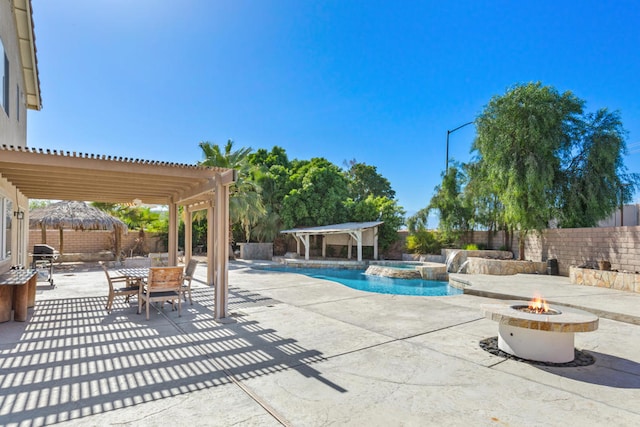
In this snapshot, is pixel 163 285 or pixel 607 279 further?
pixel 607 279

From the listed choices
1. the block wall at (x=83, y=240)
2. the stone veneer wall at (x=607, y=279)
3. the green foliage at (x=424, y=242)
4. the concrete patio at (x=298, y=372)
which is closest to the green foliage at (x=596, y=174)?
the stone veneer wall at (x=607, y=279)

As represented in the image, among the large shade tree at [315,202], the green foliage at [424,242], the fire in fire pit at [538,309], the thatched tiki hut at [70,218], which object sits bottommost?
the fire in fire pit at [538,309]

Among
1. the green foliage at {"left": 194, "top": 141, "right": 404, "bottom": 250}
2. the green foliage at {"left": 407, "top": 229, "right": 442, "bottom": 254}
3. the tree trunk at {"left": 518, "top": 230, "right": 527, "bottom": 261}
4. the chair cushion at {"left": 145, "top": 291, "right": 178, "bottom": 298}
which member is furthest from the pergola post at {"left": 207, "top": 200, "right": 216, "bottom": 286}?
the green foliage at {"left": 407, "top": 229, "right": 442, "bottom": 254}

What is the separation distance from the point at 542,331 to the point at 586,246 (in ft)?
37.3

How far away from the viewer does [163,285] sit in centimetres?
652

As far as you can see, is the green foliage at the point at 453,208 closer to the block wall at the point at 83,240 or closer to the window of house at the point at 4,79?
the block wall at the point at 83,240

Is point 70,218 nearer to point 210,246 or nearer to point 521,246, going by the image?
point 210,246

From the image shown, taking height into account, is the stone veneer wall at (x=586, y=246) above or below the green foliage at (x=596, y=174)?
below

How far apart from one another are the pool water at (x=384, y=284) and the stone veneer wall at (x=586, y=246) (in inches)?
178

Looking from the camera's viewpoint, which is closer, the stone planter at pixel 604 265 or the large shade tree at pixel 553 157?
the stone planter at pixel 604 265

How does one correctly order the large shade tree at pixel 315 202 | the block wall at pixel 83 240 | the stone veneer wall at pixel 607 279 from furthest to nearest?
the large shade tree at pixel 315 202
the block wall at pixel 83 240
the stone veneer wall at pixel 607 279

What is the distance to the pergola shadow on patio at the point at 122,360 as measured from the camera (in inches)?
125

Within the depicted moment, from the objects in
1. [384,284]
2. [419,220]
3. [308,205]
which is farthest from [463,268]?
[308,205]

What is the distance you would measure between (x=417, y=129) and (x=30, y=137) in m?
21.8
